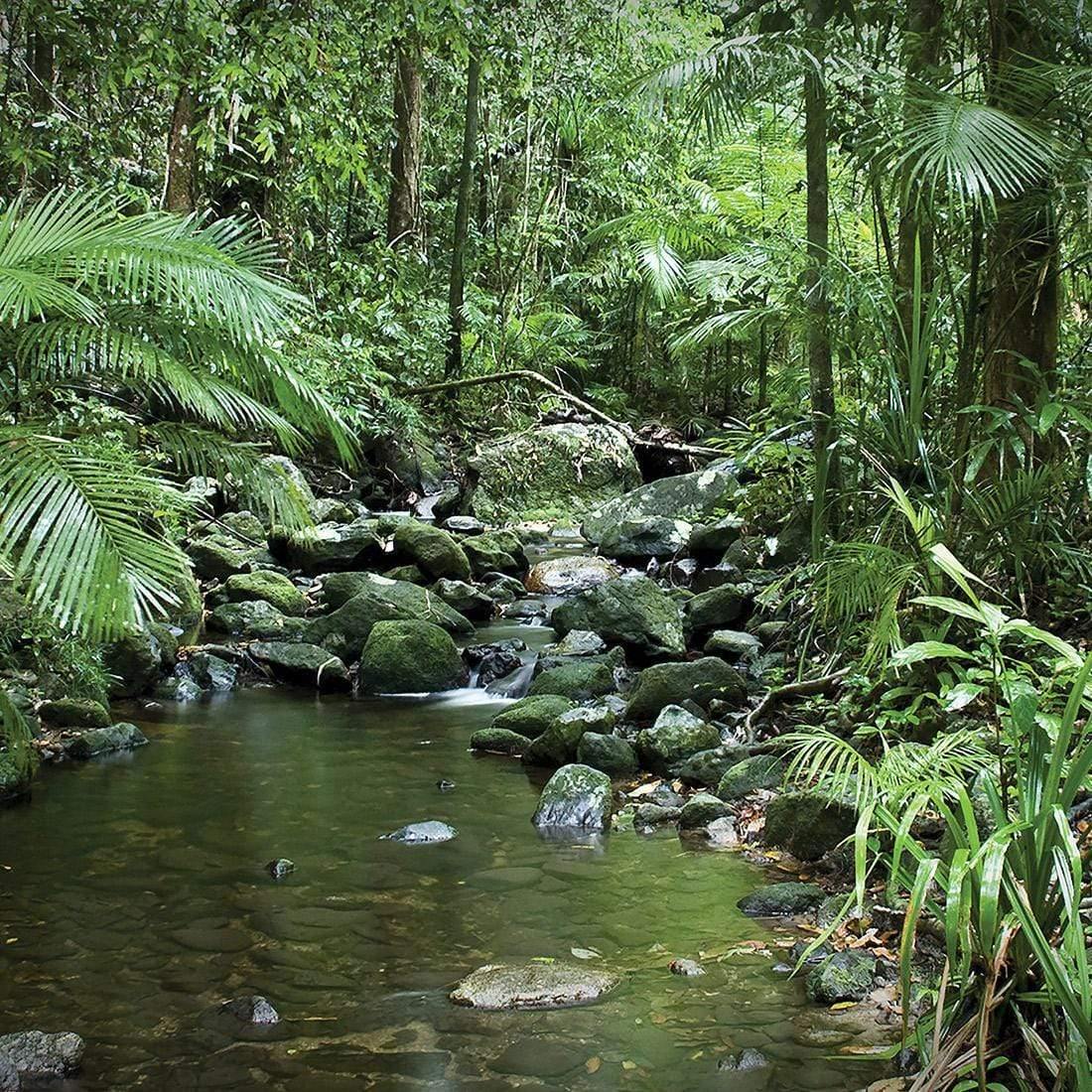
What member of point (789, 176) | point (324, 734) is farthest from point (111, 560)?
point (789, 176)

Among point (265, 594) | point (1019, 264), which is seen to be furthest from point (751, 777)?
point (265, 594)

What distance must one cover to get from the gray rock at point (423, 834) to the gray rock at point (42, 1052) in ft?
5.90

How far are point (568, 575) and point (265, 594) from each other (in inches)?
102

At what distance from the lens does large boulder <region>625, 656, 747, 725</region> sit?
5.96 meters

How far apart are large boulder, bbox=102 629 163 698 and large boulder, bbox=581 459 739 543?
4.87 meters

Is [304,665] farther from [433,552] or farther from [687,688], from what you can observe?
[687,688]

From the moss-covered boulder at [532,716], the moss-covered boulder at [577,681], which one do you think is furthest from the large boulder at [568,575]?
the moss-covered boulder at [532,716]

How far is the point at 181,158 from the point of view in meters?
8.97

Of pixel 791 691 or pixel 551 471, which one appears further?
pixel 551 471

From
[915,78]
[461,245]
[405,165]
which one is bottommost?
[915,78]

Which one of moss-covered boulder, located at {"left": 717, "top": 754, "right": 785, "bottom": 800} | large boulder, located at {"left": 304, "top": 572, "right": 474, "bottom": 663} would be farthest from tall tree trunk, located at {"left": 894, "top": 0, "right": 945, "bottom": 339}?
large boulder, located at {"left": 304, "top": 572, "right": 474, "bottom": 663}

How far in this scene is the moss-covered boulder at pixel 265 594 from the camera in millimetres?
8477

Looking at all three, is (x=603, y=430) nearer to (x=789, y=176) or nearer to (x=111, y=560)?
(x=789, y=176)

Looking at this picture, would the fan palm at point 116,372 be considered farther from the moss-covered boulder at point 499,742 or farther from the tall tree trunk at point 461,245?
the tall tree trunk at point 461,245
